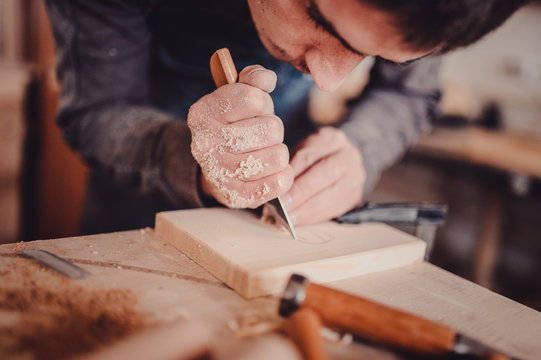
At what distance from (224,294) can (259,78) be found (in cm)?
35

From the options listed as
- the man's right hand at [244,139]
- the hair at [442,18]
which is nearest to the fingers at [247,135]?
the man's right hand at [244,139]

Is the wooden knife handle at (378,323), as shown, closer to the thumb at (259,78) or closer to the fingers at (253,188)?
the fingers at (253,188)

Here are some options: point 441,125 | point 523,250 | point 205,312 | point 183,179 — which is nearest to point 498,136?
point 441,125

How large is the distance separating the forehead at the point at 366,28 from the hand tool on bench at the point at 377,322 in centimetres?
36

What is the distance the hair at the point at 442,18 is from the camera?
1.79ft

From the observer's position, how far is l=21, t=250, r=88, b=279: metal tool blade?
2.04ft

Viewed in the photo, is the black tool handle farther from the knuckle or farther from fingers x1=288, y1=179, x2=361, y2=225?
the knuckle

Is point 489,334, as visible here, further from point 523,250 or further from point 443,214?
point 523,250

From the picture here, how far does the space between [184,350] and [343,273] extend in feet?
1.20

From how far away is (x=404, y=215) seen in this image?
94cm

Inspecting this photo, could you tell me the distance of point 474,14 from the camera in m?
0.58

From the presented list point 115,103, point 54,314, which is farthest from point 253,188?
point 115,103

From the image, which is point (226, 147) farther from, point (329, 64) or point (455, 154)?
point (455, 154)

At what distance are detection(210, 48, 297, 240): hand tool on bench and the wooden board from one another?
0.07 feet
